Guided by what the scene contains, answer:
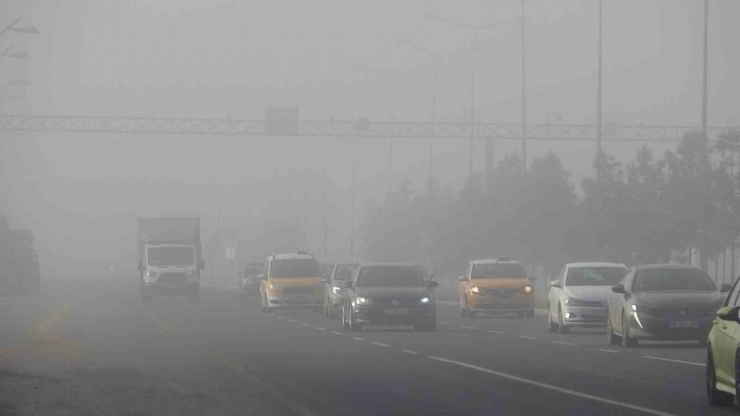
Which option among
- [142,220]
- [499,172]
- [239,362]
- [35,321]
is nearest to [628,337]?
[239,362]

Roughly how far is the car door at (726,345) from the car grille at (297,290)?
105 feet

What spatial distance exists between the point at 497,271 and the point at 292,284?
6.98 m

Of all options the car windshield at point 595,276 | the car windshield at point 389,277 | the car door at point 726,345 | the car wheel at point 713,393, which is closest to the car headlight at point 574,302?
the car windshield at point 595,276

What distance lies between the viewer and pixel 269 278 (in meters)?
48.8

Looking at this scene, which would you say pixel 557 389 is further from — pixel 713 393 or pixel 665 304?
pixel 665 304

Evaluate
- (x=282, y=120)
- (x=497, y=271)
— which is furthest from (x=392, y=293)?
(x=282, y=120)

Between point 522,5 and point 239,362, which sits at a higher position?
point 522,5

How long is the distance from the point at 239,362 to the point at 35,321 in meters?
18.8

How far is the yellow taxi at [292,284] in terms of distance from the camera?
4812cm

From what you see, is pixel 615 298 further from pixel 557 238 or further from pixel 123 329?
pixel 557 238

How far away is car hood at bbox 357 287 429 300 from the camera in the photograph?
3475 centimetres

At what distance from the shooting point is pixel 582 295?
34906 millimetres

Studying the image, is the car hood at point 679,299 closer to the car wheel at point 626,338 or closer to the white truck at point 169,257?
the car wheel at point 626,338

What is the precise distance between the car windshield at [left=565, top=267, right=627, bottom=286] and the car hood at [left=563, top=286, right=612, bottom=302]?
65 centimetres
